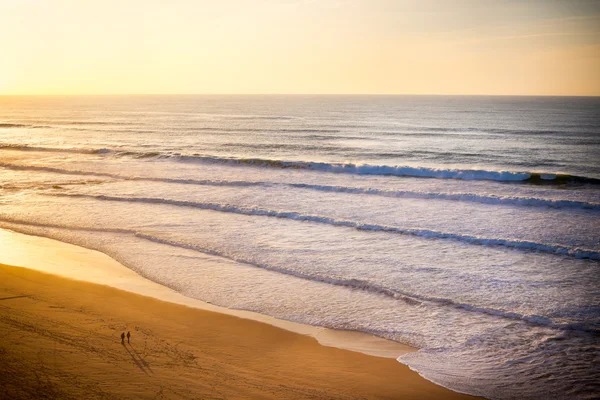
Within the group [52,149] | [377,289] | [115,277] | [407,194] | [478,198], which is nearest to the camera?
[377,289]

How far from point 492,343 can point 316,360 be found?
2998 mm

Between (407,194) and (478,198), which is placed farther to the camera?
(407,194)

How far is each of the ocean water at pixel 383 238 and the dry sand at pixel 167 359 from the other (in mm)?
830

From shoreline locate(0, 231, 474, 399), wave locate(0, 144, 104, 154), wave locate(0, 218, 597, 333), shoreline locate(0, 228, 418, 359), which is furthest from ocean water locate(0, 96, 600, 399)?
wave locate(0, 144, 104, 154)

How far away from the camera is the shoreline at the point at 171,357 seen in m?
6.14

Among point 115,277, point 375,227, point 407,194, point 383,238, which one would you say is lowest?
point 115,277

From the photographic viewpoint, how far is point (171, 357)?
273 inches

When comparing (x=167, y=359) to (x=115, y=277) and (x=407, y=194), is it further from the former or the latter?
(x=407, y=194)

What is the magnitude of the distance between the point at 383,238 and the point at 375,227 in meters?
1.07

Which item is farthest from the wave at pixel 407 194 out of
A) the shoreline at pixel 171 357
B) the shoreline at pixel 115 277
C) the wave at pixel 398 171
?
the shoreline at pixel 171 357

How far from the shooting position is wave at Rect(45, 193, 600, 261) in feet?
40.9

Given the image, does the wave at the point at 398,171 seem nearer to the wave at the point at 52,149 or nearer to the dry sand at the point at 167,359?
the wave at the point at 52,149

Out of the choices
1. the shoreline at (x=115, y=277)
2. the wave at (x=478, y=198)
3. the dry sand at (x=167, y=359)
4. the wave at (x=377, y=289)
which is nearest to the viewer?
the dry sand at (x=167, y=359)

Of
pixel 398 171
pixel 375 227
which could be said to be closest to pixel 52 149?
pixel 398 171
